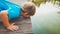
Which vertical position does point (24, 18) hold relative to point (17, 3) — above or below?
below

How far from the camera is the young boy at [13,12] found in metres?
1.23

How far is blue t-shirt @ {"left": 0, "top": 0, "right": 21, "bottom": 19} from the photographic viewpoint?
1288 millimetres

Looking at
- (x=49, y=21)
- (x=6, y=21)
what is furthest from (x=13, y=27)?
(x=49, y=21)

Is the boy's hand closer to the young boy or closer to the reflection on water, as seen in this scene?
the young boy

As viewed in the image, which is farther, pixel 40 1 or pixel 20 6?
pixel 20 6

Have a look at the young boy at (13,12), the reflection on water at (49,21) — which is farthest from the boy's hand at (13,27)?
the reflection on water at (49,21)

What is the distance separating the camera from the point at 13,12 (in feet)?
4.33

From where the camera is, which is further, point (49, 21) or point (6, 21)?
point (6, 21)

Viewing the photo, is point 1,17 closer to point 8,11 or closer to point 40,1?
point 8,11

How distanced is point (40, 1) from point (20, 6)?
0.54 metres

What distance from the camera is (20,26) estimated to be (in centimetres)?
126

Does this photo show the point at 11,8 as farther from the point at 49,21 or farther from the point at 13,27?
the point at 49,21

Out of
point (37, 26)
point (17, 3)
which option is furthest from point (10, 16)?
point (37, 26)

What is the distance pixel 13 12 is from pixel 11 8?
35 millimetres
